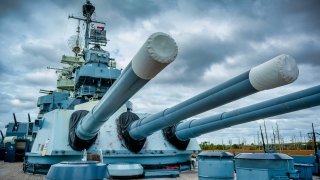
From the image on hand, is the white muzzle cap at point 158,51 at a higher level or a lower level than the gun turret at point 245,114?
higher

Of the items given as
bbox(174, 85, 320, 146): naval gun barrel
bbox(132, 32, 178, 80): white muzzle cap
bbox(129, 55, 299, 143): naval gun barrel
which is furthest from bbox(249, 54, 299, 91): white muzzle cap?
bbox(174, 85, 320, 146): naval gun barrel

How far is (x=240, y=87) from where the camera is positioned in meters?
3.57

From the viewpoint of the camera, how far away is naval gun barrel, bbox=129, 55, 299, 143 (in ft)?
9.36

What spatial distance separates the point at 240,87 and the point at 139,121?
4979 mm

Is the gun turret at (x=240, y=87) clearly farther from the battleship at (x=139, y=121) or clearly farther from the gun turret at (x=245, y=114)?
the gun turret at (x=245, y=114)

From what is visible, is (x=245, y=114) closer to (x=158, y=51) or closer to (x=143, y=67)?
(x=143, y=67)

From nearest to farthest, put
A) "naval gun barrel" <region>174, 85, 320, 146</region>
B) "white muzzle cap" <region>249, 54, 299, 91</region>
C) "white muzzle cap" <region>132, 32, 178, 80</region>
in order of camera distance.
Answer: "white muzzle cap" <region>132, 32, 178, 80</region>
"white muzzle cap" <region>249, 54, 299, 91</region>
"naval gun barrel" <region>174, 85, 320, 146</region>

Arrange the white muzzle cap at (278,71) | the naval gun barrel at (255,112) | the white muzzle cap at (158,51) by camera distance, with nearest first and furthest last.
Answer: the white muzzle cap at (158,51) < the white muzzle cap at (278,71) < the naval gun barrel at (255,112)

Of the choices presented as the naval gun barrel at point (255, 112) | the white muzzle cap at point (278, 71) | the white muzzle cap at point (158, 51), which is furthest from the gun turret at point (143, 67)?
the naval gun barrel at point (255, 112)

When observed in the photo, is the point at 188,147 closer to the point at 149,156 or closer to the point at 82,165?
the point at 149,156

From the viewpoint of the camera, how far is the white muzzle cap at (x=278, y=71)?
282 centimetres

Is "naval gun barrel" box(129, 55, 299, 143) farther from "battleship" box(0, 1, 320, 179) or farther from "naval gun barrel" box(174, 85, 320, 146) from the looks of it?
"naval gun barrel" box(174, 85, 320, 146)

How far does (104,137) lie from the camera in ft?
30.0

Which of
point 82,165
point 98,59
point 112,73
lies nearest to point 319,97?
point 82,165
